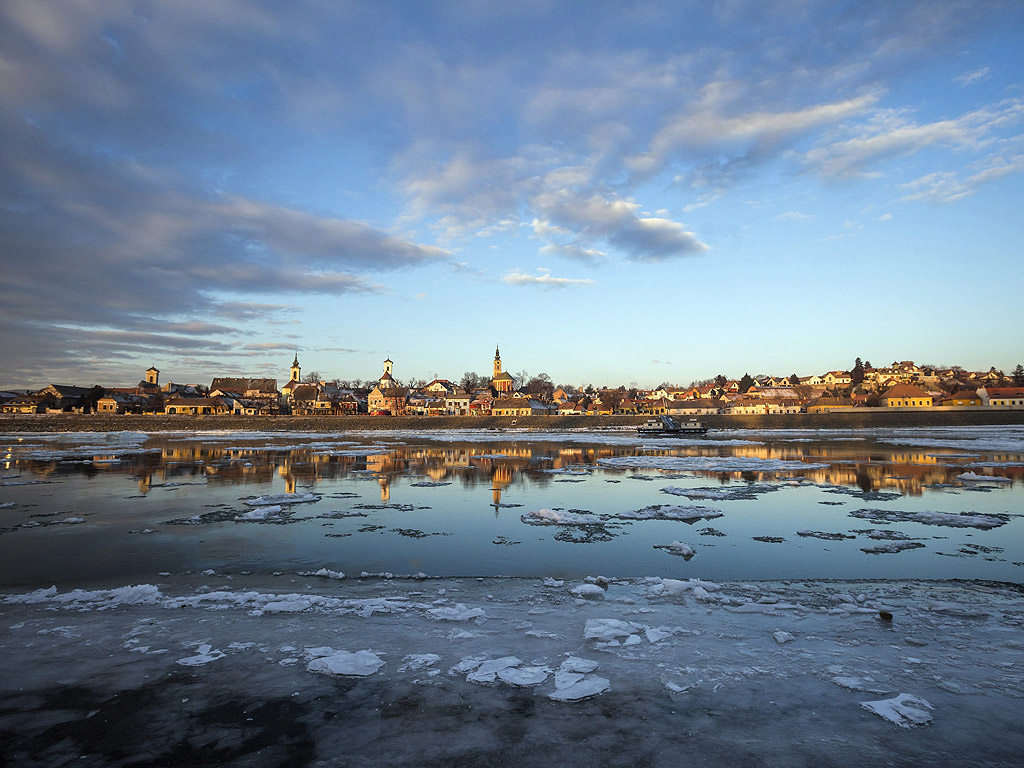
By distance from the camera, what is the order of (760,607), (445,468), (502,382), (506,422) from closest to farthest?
(760,607)
(445,468)
(506,422)
(502,382)

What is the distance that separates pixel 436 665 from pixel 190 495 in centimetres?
1395

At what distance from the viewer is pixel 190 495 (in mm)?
15844

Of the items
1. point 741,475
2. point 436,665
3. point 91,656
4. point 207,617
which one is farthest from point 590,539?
point 741,475

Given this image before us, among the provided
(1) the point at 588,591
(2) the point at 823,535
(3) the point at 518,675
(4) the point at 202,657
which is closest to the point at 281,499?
(4) the point at 202,657

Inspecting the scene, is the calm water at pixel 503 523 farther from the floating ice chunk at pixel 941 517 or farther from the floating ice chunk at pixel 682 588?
the floating ice chunk at pixel 682 588

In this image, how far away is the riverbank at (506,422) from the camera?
63906 mm

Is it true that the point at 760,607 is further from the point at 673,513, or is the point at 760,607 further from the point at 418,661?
the point at 673,513

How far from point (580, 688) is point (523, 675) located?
0.54 meters

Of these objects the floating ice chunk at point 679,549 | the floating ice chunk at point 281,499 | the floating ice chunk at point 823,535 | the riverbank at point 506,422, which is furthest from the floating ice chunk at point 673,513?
the riverbank at point 506,422

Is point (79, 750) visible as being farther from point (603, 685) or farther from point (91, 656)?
point (603, 685)

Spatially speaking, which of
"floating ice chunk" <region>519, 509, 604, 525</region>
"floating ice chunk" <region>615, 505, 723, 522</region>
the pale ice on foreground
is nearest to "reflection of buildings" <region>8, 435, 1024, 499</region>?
"floating ice chunk" <region>519, 509, 604, 525</region>

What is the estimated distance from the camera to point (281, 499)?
14.8 meters

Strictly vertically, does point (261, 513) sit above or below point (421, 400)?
below

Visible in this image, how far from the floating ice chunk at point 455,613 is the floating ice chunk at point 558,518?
5.22 metres
